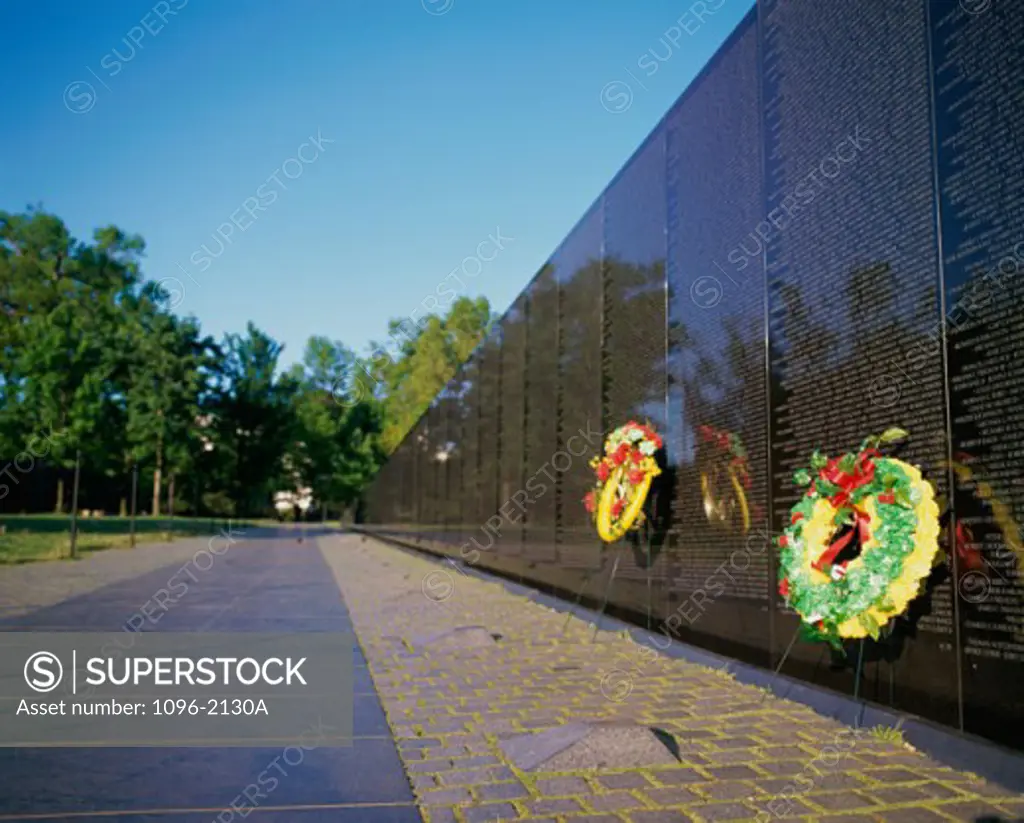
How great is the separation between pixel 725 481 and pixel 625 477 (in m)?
1.30

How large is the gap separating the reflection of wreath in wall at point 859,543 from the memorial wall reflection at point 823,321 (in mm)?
157

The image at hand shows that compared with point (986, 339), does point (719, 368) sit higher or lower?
higher

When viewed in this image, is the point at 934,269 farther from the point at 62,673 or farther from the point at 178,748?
the point at 62,673

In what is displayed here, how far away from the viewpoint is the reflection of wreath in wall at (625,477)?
752cm

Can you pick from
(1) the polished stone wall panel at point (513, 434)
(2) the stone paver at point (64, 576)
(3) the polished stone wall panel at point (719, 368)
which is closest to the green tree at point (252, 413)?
(2) the stone paver at point (64, 576)

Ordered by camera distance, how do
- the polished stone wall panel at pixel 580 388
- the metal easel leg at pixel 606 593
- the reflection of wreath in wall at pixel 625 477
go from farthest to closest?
the polished stone wall panel at pixel 580 388 → the metal easel leg at pixel 606 593 → the reflection of wreath in wall at pixel 625 477

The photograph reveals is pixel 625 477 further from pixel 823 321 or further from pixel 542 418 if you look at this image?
pixel 542 418

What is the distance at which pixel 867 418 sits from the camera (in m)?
4.80

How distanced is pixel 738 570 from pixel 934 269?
8.68ft

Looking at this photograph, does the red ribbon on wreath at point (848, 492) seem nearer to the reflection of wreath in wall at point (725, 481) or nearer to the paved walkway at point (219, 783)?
the reflection of wreath in wall at point (725, 481)

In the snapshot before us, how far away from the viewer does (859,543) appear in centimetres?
449

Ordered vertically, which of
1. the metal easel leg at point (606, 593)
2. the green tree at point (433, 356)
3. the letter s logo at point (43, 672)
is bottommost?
the letter s logo at point (43, 672)

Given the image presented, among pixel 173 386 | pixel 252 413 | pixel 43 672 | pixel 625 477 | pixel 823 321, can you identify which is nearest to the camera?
pixel 823 321

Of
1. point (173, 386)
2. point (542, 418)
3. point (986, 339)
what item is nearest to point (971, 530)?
point (986, 339)
